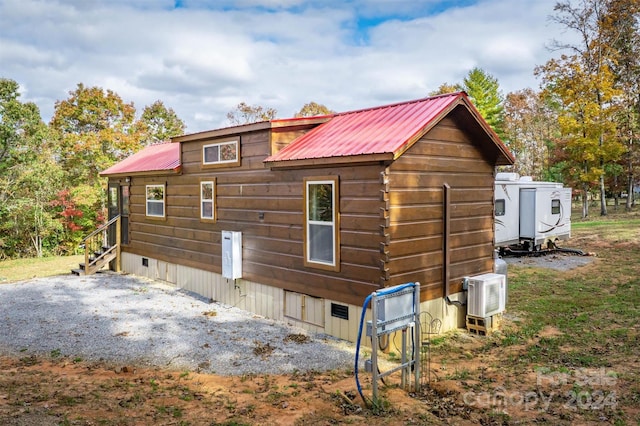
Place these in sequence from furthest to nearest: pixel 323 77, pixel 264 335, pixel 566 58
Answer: pixel 323 77 → pixel 566 58 → pixel 264 335

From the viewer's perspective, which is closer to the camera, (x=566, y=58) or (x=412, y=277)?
(x=412, y=277)

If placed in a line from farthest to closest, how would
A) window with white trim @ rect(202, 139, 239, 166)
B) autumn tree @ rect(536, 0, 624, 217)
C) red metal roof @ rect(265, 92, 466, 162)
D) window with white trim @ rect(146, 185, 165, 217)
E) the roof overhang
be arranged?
Result: autumn tree @ rect(536, 0, 624, 217)
window with white trim @ rect(146, 185, 165, 217)
window with white trim @ rect(202, 139, 239, 166)
red metal roof @ rect(265, 92, 466, 162)
the roof overhang

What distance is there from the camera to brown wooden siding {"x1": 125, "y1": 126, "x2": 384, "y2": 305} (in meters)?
7.05

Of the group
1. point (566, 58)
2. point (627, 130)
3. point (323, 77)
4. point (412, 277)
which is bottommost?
point (412, 277)

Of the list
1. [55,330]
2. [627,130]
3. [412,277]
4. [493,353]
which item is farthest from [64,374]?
[627,130]

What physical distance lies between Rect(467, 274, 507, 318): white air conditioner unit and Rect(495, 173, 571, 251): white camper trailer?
24.4 ft

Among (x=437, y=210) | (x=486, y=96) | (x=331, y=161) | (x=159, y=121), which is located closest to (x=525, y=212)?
(x=437, y=210)

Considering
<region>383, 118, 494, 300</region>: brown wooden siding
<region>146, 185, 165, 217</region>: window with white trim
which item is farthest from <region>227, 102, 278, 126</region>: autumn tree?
<region>383, 118, 494, 300</region>: brown wooden siding

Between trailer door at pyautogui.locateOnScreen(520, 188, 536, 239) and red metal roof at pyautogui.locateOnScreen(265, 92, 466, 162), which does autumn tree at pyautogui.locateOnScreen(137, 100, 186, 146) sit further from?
red metal roof at pyautogui.locateOnScreen(265, 92, 466, 162)

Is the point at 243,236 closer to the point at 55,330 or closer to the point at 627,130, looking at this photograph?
the point at 55,330

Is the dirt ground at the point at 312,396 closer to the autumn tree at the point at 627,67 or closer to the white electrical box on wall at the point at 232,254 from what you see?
the white electrical box on wall at the point at 232,254

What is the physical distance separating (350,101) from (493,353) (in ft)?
125

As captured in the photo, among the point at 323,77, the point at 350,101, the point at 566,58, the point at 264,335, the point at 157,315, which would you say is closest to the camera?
the point at 264,335

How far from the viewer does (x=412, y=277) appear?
23.7 feet
